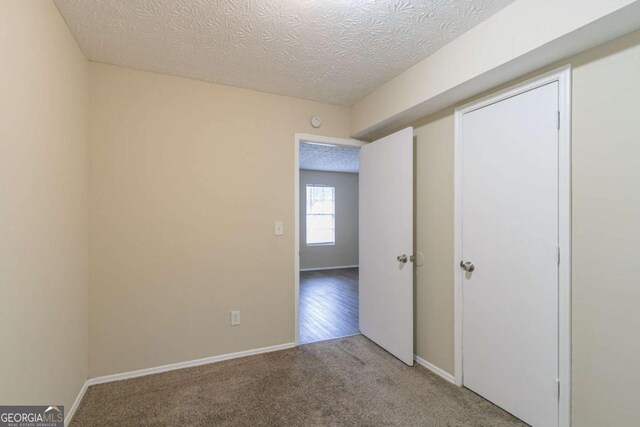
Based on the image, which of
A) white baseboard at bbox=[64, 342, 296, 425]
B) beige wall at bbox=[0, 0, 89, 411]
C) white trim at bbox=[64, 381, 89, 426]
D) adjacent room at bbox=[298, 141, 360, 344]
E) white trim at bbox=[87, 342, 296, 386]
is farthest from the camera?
adjacent room at bbox=[298, 141, 360, 344]

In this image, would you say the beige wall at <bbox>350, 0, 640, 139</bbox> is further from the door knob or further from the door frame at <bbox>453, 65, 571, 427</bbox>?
the door knob

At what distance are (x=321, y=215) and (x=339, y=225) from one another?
57 cm

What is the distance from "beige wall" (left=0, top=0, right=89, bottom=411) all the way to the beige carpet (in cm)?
38

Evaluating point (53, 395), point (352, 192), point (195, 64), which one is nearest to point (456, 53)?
point (195, 64)

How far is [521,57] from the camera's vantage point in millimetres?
1567

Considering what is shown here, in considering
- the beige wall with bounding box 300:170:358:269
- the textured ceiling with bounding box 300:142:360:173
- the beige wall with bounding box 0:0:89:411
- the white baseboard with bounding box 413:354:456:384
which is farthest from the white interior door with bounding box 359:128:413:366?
the beige wall with bounding box 300:170:358:269

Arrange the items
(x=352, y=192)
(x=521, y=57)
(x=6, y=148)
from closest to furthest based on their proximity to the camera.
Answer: (x=6, y=148) → (x=521, y=57) → (x=352, y=192)

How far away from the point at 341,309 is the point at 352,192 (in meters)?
4.00

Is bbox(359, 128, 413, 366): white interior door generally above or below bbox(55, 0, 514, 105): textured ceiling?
below

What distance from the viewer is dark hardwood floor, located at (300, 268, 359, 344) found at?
3.26 metres

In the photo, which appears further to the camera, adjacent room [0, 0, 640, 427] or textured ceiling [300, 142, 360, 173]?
textured ceiling [300, 142, 360, 173]

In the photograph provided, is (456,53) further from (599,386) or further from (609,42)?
(599,386)

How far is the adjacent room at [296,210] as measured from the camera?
1390mm

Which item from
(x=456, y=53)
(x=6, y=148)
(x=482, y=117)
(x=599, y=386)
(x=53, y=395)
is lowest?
(x=53, y=395)
